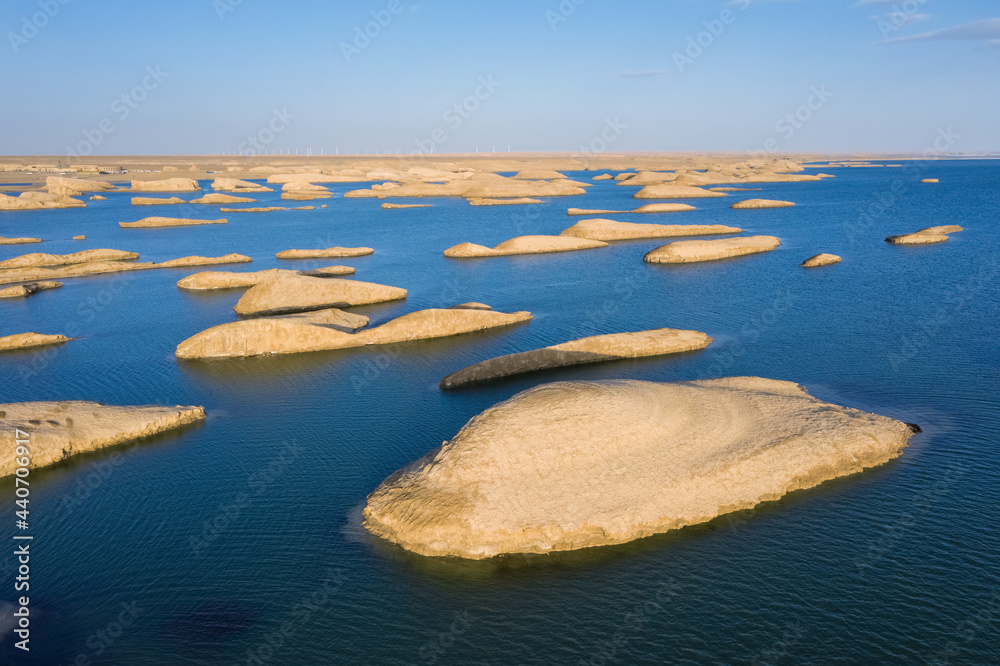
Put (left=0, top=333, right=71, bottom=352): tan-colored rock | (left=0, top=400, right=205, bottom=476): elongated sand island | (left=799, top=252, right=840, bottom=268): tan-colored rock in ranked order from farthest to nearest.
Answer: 1. (left=799, top=252, right=840, bottom=268): tan-colored rock
2. (left=0, top=333, right=71, bottom=352): tan-colored rock
3. (left=0, top=400, right=205, bottom=476): elongated sand island

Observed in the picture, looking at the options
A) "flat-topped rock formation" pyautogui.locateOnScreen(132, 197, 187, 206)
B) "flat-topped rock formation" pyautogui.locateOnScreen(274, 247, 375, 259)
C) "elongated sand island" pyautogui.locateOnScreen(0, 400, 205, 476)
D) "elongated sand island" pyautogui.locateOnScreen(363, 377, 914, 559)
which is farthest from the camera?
"flat-topped rock formation" pyautogui.locateOnScreen(132, 197, 187, 206)

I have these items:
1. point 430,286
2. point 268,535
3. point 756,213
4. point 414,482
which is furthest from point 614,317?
point 756,213

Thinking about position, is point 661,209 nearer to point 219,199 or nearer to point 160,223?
point 160,223

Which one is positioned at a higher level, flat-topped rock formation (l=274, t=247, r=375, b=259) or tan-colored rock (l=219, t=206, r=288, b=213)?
tan-colored rock (l=219, t=206, r=288, b=213)

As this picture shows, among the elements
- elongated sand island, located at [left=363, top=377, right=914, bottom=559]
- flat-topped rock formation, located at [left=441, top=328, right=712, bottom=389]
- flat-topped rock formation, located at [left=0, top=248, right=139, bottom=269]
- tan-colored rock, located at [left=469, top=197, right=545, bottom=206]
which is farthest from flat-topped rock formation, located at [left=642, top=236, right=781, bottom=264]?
tan-colored rock, located at [left=469, top=197, right=545, bottom=206]

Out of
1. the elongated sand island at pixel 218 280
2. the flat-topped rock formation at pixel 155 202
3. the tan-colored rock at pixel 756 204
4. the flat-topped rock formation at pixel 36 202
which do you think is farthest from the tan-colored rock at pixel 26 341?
the flat-topped rock formation at pixel 36 202

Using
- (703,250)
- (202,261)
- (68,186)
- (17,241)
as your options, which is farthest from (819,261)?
(68,186)

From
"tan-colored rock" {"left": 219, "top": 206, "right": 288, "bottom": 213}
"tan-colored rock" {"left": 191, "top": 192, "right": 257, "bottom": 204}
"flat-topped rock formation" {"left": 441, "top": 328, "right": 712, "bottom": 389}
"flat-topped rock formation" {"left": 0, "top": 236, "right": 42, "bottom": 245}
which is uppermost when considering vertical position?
"tan-colored rock" {"left": 191, "top": 192, "right": 257, "bottom": 204}

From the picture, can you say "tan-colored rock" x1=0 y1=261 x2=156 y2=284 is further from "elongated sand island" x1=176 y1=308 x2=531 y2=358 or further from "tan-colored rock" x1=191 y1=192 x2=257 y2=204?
"tan-colored rock" x1=191 y1=192 x2=257 y2=204
